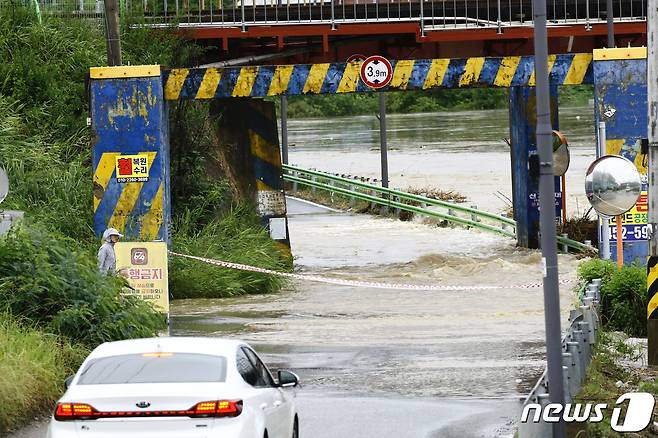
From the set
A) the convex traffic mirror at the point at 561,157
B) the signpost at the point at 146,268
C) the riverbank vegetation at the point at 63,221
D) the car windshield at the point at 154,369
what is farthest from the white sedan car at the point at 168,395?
the signpost at the point at 146,268

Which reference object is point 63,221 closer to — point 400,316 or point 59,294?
point 400,316

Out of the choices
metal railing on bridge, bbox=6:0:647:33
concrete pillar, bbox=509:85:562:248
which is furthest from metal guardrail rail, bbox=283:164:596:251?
metal railing on bridge, bbox=6:0:647:33

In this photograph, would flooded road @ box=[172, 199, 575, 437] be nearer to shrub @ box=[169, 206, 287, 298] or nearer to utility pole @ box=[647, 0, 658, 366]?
shrub @ box=[169, 206, 287, 298]

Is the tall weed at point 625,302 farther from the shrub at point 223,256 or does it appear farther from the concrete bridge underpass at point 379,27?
the concrete bridge underpass at point 379,27

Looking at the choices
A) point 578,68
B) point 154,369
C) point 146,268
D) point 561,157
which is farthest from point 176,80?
point 154,369

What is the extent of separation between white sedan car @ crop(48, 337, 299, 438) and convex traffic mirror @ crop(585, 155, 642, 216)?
Answer: 946 centimetres

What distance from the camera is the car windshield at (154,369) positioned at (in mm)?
10250

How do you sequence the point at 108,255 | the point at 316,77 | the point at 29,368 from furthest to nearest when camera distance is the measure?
1. the point at 316,77
2. the point at 108,255
3. the point at 29,368

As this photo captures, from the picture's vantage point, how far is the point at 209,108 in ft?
96.0

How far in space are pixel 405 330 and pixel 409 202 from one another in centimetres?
2100

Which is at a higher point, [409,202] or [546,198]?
[546,198]

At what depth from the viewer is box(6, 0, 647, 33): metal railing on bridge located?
96.9ft

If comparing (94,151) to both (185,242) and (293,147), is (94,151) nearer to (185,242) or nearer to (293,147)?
(185,242)

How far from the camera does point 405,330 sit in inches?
813
